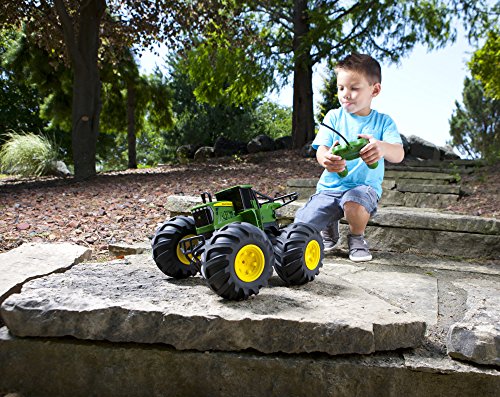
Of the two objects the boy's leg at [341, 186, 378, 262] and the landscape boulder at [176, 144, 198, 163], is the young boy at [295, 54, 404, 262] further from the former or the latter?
the landscape boulder at [176, 144, 198, 163]

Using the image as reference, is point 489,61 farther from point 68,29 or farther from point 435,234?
point 435,234

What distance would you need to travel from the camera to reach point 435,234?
3.43m

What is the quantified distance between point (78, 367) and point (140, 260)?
2.69 feet

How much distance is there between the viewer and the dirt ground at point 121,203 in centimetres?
394

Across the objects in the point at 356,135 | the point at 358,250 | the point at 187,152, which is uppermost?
the point at 187,152

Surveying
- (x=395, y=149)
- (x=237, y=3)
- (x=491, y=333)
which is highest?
(x=237, y=3)

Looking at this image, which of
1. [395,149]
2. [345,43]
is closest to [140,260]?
[395,149]

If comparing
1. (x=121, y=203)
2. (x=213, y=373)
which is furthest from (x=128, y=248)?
(x=121, y=203)

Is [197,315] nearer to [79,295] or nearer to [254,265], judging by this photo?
[254,265]

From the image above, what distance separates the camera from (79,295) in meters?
1.82

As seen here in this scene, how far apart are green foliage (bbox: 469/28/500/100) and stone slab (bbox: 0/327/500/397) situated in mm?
11298

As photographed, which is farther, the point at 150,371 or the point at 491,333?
the point at 150,371

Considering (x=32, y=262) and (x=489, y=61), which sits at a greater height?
(x=489, y=61)

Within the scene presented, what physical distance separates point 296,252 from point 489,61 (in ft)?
38.8
